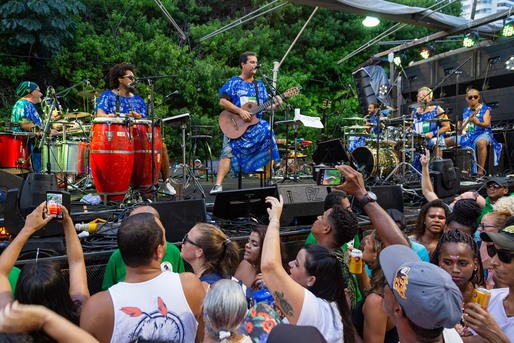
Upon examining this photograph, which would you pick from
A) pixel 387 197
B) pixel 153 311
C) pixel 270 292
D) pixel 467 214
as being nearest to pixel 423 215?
pixel 467 214

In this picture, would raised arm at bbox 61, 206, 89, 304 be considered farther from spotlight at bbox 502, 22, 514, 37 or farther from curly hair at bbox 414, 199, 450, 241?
spotlight at bbox 502, 22, 514, 37

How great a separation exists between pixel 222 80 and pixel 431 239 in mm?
13809

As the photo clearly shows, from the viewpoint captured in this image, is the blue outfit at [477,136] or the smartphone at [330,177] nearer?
the smartphone at [330,177]

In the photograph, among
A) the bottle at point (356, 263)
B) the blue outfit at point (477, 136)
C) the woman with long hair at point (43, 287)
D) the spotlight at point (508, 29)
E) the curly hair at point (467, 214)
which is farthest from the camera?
the blue outfit at point (477, 136)

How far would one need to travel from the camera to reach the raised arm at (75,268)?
2.62 metres

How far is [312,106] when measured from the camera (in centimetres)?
2009

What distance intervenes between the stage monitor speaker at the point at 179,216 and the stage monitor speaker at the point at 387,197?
2.37 meters

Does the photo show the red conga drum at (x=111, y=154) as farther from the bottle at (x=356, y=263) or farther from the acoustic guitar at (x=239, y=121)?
the bottle at (x=356, y=263)

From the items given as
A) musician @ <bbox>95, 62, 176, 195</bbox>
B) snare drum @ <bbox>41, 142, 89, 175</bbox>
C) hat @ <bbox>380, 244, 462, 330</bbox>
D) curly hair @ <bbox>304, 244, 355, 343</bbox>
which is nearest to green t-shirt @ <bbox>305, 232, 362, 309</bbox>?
curly hair @ <bbox>304, 244, 355, 343</bbox>

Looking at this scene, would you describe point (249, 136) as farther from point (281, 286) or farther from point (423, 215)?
point (281, 286)

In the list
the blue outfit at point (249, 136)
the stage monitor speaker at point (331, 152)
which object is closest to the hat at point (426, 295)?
the blue outfit at point (249, 136)

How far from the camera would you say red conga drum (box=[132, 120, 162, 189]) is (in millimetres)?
6367

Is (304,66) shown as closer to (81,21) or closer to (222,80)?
(222,80)

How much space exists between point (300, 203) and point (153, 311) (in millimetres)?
3596
